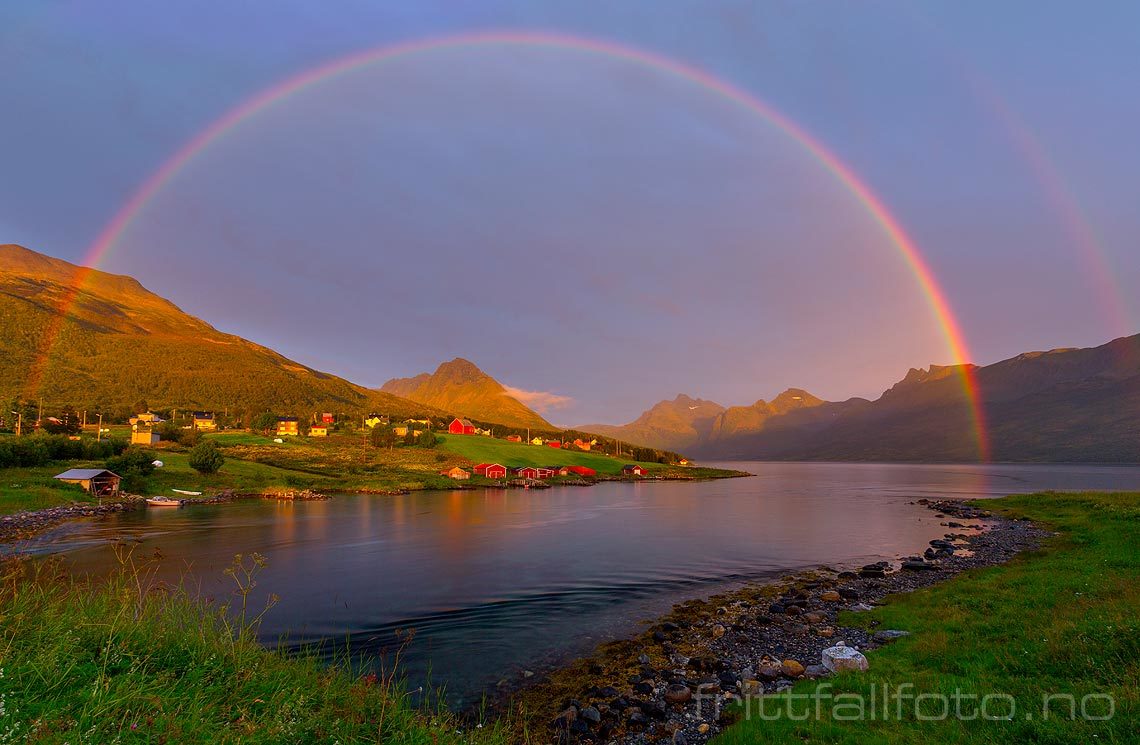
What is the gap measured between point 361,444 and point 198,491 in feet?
248

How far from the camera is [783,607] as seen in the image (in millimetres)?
25969

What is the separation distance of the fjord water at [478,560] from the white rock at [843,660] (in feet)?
33.0

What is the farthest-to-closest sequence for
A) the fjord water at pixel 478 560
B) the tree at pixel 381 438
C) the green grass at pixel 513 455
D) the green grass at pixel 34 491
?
1. the tree at pixel 381 438
2. the green grass at pixel 513 455
3. the green grass at pixel 34 491
4. the fjord water at pixel 478 560

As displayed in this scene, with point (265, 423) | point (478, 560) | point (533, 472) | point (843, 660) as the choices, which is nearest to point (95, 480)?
point (478, 560)

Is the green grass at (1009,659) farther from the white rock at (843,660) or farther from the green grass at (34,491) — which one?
the green grass at (34,491)

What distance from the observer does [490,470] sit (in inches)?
5679

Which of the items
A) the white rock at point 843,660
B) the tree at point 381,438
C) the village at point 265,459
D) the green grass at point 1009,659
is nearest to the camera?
the green grass at point 1009,659

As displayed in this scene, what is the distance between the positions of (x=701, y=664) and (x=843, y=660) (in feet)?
16.0

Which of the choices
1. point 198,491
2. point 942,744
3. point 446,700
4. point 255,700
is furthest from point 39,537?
point 942,744

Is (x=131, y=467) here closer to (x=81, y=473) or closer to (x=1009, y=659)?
(x=81, y=473)

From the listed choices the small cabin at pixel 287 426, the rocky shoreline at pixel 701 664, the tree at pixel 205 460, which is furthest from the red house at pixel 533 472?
the rocky shoreline at pixel 701 664

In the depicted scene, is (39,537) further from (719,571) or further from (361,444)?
(361,444)

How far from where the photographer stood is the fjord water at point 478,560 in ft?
78.2

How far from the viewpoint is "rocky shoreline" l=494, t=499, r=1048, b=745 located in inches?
565
